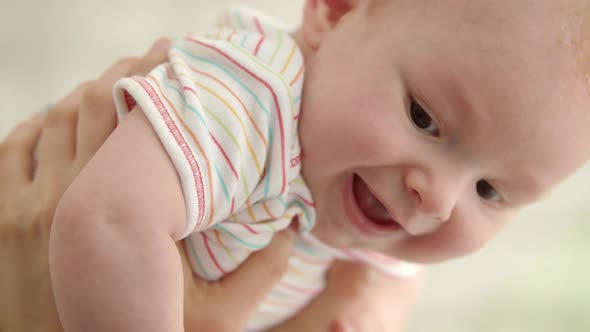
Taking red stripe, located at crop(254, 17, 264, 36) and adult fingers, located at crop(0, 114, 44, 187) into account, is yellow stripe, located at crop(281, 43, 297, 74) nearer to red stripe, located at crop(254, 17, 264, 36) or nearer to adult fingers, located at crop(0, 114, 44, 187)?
red stripe, located at crop(254, 17, 264, 36)

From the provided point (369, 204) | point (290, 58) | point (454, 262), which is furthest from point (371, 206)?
Answer: point (454, 262)

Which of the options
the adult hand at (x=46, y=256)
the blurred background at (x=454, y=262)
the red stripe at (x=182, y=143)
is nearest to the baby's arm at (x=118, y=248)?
the red stripe at (x=182, y=143)

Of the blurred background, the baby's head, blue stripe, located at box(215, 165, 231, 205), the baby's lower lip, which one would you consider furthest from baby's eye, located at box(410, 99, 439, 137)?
the blurred background

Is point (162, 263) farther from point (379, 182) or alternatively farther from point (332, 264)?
point (332, 264)

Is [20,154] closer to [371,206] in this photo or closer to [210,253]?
[210,253]

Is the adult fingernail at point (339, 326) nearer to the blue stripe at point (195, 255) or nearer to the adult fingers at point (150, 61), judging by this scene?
the blue stripe at point (195, 255)

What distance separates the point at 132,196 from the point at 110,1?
0.89 m

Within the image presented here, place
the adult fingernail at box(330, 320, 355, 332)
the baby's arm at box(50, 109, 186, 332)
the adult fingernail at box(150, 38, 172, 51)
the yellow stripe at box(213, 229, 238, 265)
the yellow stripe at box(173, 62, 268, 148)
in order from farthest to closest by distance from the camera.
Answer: the adult fingernail at box(330, 320, 355, 332), the adult fingernail at box(150, 38, 172, 51), the yellow stripe at box(213, 229, 238, 265), the yellow stripe at box(173, 62, 268, 148), the baby's arm at box(50, 109, 186, 332)

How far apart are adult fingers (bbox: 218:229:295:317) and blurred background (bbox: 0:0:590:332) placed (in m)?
0.74

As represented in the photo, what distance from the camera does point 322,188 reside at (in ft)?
2.31

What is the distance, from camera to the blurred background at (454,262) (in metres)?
1.16

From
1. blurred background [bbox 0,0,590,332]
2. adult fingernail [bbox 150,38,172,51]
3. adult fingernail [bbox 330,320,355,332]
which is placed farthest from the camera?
blurred background [bbox 0,0,590,332]

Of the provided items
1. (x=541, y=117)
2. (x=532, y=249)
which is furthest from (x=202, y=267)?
(x=532, y=249)

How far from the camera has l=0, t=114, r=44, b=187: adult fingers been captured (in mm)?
861
